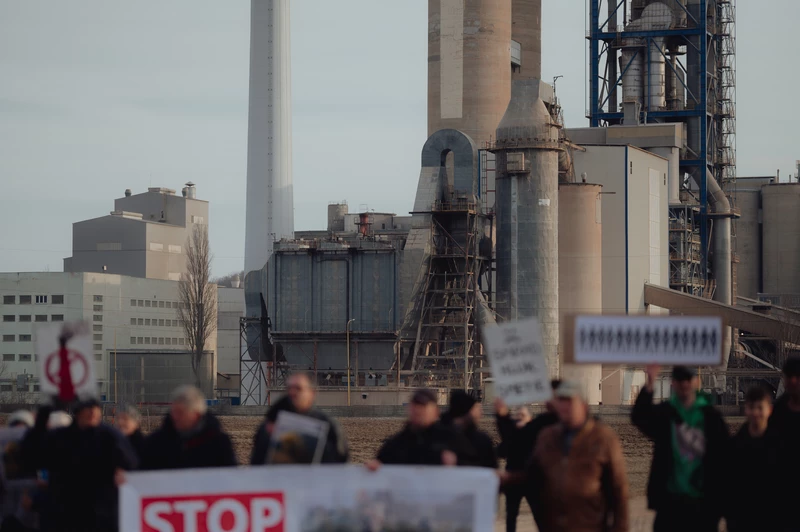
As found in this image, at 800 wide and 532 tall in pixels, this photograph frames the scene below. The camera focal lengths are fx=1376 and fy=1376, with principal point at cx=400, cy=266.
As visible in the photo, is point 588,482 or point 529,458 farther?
point 529,458

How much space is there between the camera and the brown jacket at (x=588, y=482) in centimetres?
950

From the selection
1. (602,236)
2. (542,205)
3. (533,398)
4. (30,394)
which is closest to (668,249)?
(602,236)

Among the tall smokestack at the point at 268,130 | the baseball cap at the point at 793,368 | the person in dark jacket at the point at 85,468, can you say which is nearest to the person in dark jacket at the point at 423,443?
the person in dark jacket at the point at 85,468

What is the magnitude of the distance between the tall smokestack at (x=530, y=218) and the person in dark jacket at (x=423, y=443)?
173 ft

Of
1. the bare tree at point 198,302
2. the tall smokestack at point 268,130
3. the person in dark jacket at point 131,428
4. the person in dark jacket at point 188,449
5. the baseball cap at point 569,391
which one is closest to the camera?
the baseball cap at point 569,391

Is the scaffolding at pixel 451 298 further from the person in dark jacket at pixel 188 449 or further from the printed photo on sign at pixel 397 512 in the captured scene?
the printed photo on sign at pixel 397 512

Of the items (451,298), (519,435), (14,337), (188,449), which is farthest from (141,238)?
(188,449)

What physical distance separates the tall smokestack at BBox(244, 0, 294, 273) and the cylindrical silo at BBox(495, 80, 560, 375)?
4529 centimetres

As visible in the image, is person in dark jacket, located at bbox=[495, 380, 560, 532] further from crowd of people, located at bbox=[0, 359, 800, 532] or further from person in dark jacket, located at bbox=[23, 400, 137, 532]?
person in dark jacket, located at bbox=[23, 400, 137, 532]

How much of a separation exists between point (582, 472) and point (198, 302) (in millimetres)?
76433

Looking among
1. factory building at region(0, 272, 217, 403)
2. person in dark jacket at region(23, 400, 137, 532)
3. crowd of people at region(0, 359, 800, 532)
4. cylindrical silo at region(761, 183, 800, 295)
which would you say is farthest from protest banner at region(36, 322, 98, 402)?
cylindrical silo at region(761, 183, 800, 295)

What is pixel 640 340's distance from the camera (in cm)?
1138

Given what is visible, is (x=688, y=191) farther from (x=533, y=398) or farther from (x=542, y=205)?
(x=533, y=398)

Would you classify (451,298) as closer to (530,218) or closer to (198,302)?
(530,218)
